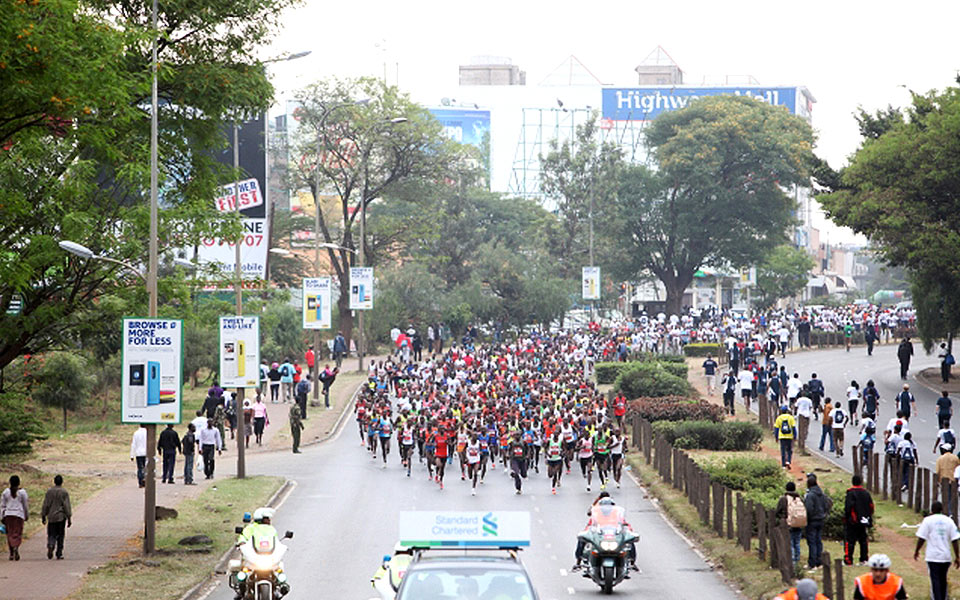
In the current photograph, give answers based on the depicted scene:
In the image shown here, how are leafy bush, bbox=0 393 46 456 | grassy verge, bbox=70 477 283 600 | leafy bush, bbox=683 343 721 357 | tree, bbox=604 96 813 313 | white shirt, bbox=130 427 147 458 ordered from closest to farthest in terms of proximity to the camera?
grassy verge, bbox=70 477 283 600 → white shirt, bbox=130 427 147 458 → leafy bush, bbox=0 393 46 456 → leafy bush, bbox=683 343 721 357 → tree, bbox=604 96 813 313

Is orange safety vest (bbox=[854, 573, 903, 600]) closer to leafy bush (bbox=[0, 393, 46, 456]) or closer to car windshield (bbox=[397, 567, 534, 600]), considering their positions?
car windshield (bbox=[397, 567, 534, 600])

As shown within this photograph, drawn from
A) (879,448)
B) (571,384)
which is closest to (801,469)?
(879,448)

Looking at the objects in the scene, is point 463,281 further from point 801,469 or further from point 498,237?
point 801,469

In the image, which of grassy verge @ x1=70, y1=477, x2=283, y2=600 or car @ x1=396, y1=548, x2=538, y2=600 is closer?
car @ x1=396, y1=548, x2=538, y2=600

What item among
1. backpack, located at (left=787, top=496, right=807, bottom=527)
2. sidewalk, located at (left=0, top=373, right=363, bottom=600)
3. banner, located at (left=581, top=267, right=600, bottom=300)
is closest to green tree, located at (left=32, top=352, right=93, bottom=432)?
sidewalk, located at (left=0, top=373, right=363, bottom=600)

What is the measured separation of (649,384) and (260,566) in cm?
3125

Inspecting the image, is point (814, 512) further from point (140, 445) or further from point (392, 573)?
point (140, 445)

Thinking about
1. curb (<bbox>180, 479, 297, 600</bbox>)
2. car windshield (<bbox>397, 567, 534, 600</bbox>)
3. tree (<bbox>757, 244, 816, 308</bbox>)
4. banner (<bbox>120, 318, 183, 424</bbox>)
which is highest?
tree (<bbox>757, 244, 816, 308</bbox>)

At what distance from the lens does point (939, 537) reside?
1708 centimetres

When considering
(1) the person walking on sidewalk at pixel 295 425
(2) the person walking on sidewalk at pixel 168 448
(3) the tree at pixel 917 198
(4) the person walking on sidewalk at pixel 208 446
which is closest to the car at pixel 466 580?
(2) the person walking on sidewalk at pixel 168 448

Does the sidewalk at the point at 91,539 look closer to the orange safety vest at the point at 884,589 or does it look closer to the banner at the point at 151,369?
the banner at the point at 151,369

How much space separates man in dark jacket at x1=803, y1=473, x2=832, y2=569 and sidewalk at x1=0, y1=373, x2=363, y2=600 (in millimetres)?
10997

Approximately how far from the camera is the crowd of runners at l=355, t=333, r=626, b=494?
3181 cm

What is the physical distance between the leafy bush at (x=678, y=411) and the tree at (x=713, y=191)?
44.9 metres
